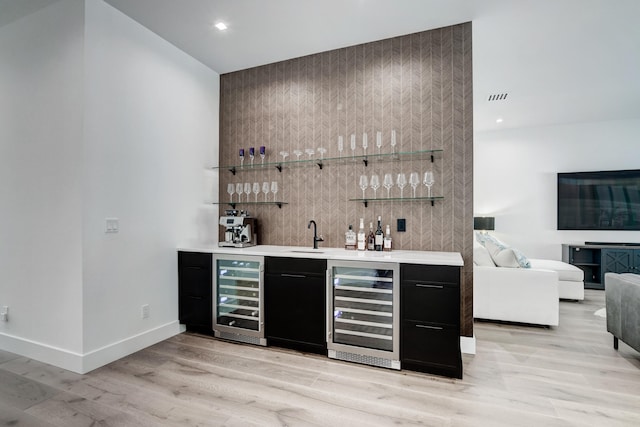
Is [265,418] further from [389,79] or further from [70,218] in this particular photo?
[389,79]

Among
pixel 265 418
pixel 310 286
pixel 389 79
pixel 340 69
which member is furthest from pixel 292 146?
pixel 265 418

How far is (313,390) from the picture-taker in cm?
223

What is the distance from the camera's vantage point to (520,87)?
4.36 m

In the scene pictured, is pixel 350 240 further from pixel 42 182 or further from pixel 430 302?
pixel 42 182

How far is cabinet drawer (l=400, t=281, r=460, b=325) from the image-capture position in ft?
7.72

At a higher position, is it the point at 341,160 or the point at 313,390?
the point at 341,160

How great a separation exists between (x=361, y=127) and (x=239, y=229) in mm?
1711

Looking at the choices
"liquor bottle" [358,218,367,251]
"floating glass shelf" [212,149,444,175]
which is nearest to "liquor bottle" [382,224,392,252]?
"liquor bottle" [358,218,367,251]

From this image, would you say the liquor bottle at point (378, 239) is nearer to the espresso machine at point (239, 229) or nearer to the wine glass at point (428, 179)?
the wine glass at point (428, 179)

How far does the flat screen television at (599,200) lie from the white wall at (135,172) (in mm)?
6408

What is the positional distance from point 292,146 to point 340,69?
984 mm

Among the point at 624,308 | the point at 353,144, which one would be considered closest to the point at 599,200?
the point at 624,308

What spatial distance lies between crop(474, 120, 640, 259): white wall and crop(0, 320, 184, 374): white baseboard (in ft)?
20.2

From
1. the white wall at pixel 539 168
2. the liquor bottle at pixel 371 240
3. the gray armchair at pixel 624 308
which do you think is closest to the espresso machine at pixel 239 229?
the liquor bottle at pixel 371 240
